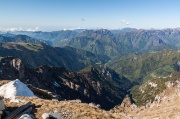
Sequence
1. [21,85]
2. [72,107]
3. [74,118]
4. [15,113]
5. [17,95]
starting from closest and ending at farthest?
[15,113] → [74,118] → [72,107] → [17,95] → [21,85]

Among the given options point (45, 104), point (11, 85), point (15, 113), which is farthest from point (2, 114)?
point (11, 85)

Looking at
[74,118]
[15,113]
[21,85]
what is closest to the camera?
[15,113]

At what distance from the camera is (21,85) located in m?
48.3

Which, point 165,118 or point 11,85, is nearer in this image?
point 165,118

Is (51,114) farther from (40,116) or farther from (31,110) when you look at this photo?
(31,110)

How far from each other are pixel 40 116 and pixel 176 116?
1924 centimetres

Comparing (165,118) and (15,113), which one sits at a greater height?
(15,113)

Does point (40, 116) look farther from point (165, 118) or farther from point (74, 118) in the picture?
point (165, 118)

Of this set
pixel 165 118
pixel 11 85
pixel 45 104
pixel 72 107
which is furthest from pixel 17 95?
pixel 165 118

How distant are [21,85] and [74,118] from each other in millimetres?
18699

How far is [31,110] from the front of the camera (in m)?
34.7

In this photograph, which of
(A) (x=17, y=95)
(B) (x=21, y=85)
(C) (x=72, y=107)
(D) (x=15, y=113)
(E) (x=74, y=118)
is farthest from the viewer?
(B) (x=21, y=85)

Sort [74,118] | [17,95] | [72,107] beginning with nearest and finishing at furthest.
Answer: [74,118], [72,107], [17,95]

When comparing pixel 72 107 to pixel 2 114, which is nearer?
pixel 2 114
